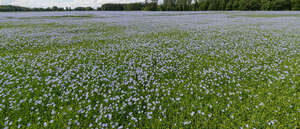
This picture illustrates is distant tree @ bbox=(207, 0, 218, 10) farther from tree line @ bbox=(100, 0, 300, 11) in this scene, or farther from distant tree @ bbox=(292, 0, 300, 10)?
distant tree @ bbox=(292, 0, 300, 10)

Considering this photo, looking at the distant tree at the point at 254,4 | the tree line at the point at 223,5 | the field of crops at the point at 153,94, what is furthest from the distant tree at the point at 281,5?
the field of crops at the point at 153,94

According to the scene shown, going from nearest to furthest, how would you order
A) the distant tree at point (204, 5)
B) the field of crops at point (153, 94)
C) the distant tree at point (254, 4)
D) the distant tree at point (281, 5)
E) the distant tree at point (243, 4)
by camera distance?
1. the field of crops at point (153, 94)
2. the distant tree at point (281, 5)
3. the distant tree at point (254, 4)
4. the distant tree at point (243, 4)
5. the distant tree at point (204, 5)

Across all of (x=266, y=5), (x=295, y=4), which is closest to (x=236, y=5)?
(x=266, y=5)

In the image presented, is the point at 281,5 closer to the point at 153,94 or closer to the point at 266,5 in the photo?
the point at 266,5

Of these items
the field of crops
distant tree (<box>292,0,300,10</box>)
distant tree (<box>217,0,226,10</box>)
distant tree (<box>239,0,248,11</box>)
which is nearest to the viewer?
the field of crops

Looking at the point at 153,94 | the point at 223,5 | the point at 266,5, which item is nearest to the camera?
the point at 153,94

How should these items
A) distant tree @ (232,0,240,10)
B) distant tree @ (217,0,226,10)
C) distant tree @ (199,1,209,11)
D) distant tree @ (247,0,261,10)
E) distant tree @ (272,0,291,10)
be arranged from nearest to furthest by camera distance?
1. distant tree @ (272,0,291,10)
2. distant tree @ (247,0,261,10)
3. distant tree @ (232,0,240,10)
4. distant tree @ (217,0,226,10)
5. distant tree @ (199,1,209,11)

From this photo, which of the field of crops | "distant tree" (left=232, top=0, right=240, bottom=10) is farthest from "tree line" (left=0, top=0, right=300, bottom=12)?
the field of crops

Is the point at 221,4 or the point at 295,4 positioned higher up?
the point at 221,4

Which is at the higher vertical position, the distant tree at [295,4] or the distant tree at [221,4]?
the distant tree at [221,4]

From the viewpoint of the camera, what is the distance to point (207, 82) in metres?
5.16

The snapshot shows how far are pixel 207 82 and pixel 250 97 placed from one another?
55.4 inches

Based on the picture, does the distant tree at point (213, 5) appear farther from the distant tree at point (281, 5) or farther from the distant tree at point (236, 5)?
the distant tree at point (281, 5)

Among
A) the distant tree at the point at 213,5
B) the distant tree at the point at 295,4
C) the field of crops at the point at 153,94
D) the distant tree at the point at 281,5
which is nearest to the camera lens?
the field of crops at the point at 153,94
